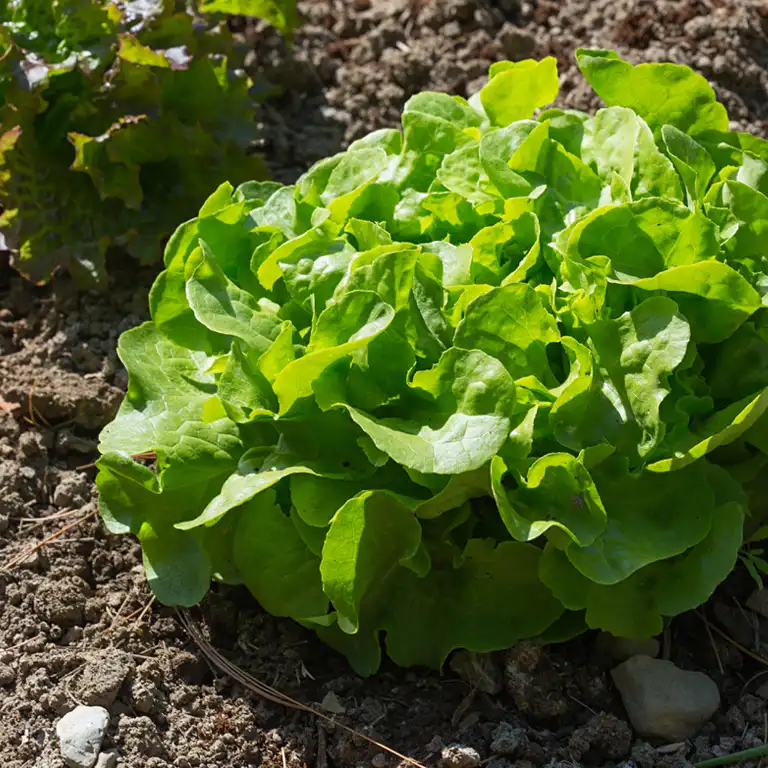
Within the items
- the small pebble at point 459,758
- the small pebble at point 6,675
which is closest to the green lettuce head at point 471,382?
the small pebble at point 459,758

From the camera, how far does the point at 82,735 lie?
2412 millimetres

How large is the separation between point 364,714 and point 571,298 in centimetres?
109

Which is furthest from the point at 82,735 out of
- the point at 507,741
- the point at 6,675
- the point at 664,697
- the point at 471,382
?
the point at 664,697

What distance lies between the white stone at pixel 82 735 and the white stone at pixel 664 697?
48.3 inches

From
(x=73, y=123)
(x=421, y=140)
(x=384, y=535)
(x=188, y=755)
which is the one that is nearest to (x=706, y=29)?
(x=421, y=140)

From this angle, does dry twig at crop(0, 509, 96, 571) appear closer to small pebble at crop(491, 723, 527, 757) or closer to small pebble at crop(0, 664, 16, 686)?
small pebble at crop(0, 664, 16, 686)

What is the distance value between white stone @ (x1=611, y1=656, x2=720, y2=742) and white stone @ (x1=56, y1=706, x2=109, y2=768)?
4.03 ft

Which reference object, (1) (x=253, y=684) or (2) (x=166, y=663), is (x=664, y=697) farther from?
(2) (x=166, y=663)

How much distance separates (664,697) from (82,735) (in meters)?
1.34

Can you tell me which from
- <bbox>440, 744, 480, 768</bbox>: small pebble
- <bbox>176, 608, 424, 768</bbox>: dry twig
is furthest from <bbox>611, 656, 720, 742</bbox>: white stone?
<bbox>176, 608, 424, 768</bbox>: dry twig

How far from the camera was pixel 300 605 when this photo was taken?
2.58 m

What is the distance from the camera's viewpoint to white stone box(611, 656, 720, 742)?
2518 mm

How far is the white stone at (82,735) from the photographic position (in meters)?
2.38

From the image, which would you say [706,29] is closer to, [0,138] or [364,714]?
[0,138]
